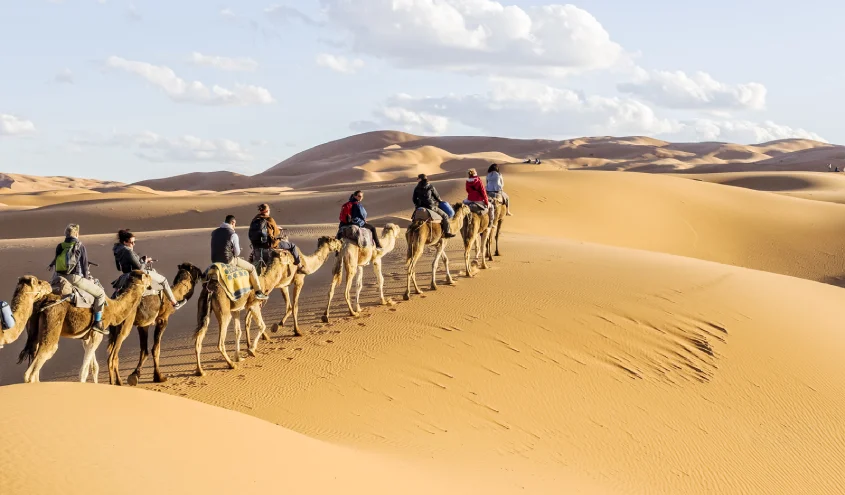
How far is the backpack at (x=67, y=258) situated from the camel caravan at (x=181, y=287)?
1 centimetres

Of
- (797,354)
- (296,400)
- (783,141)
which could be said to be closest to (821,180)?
(797,354)

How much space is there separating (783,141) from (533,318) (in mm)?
144022

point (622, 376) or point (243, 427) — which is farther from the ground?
point (243, 427)

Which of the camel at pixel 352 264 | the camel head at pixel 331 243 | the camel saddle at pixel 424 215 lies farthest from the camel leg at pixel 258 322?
the camel saddle at pixel 424 215

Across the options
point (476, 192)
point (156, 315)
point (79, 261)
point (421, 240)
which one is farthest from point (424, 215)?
point (79, 261)

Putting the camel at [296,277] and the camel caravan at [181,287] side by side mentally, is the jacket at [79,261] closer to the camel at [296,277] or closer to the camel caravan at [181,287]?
the camel caravan at [181,287]

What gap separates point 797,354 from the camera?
14.7 meters

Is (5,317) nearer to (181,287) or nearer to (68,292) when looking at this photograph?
(68,292)

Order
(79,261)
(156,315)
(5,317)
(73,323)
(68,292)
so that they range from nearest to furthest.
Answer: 1. (5,317)
2. (68,292)
3. (73,323)
4. (79,261)
5. (156,315)

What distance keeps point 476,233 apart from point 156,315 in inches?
326

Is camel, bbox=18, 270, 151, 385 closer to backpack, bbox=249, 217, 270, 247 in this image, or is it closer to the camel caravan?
the camel caravan

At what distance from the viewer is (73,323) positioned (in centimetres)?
1018

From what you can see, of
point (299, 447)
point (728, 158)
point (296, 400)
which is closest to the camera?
point (299, 447)

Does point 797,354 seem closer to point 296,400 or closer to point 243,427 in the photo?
point 296,400
